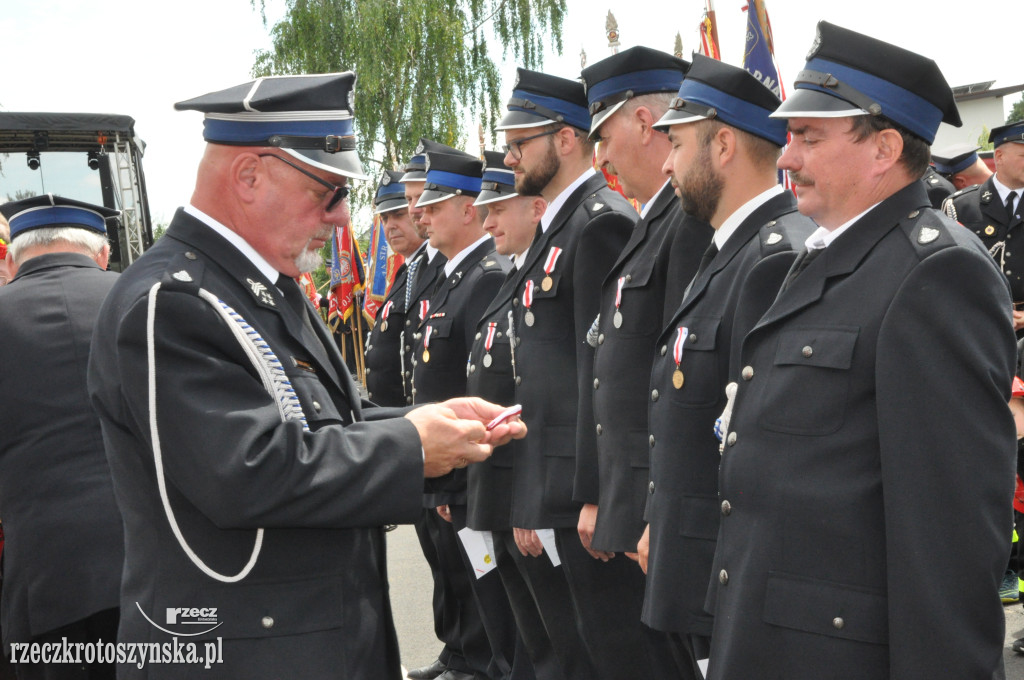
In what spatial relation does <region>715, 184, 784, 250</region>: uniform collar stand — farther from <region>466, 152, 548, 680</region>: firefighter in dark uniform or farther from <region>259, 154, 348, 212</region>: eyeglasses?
<region>466, 152, 548, 680</region>: firefighter in dark uniform

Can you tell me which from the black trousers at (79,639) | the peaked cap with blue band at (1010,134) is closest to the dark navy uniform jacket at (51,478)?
the black trousers at (79,639)

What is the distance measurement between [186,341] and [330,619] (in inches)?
26.2

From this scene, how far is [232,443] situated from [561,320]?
2.23 metres

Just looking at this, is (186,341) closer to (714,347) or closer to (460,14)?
(714,347)

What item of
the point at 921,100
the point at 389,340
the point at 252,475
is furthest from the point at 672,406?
the point at 389,340

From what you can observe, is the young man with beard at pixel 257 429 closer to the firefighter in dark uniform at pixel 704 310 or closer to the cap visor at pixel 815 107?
the firefighter in dark uniform at pixel 704 310

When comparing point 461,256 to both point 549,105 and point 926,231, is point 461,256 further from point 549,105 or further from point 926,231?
point 926,231

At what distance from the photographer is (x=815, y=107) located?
2.35 meters

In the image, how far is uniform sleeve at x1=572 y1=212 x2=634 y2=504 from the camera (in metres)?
3.64

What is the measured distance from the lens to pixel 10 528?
3.64 metres

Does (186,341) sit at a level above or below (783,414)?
above

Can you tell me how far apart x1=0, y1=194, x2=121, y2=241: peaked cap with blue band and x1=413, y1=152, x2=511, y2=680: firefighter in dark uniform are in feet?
6.07

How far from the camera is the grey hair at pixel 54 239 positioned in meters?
3.87

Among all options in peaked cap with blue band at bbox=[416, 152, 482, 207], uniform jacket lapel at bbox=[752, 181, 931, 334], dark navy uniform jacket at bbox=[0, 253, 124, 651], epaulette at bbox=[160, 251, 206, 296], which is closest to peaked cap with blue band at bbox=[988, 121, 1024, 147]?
peaked cap with blue band at bbox=[416, 152, 482, 207]
